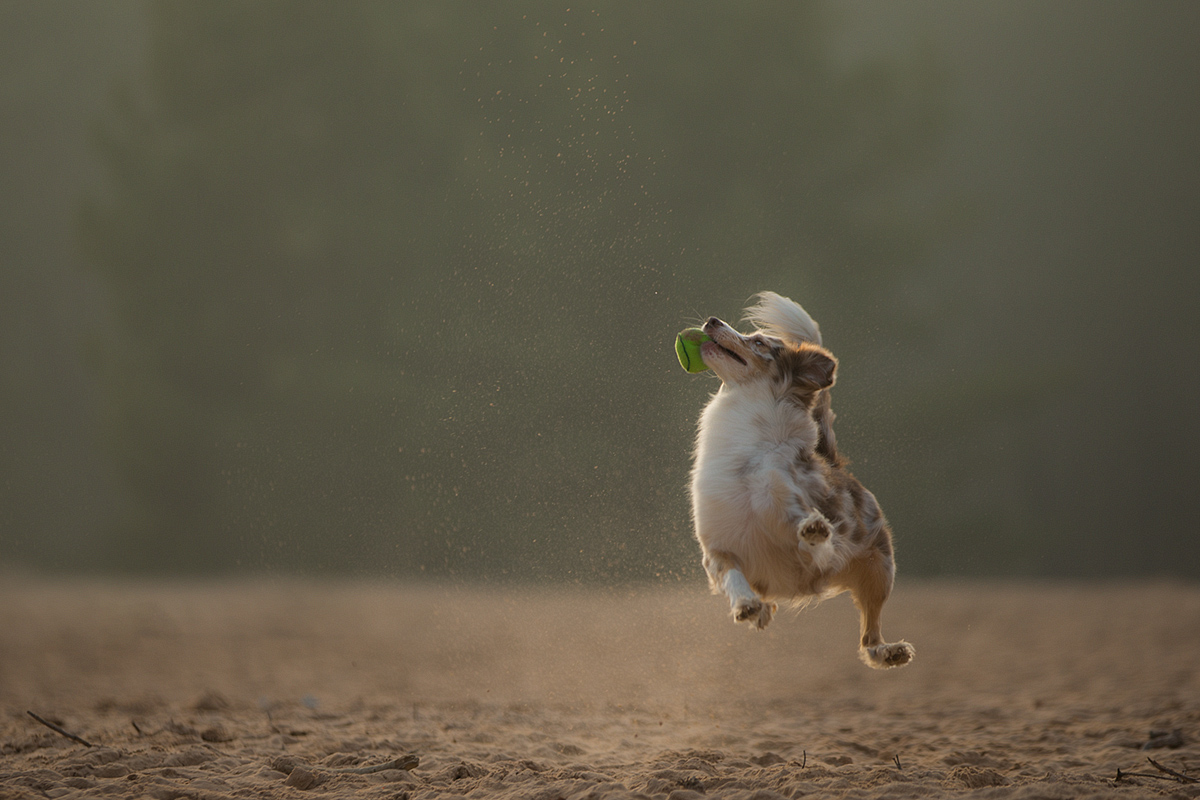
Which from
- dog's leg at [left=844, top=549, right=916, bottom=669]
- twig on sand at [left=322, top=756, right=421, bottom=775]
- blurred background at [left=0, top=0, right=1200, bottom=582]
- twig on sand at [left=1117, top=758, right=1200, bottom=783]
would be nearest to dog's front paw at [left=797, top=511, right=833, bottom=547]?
dog's leg at [left=844, top=549, right=916, bottom=669]

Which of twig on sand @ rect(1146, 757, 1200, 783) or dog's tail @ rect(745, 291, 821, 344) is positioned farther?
dog's tail @ rect(745, 291, 821, 344)

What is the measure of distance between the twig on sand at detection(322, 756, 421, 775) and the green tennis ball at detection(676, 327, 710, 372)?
282cm

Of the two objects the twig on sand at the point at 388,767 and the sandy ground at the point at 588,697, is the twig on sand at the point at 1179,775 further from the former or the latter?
the twig on sand at the point at 388,767

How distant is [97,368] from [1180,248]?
32.9 m

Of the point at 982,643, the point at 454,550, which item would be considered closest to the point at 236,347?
the point at 454,550

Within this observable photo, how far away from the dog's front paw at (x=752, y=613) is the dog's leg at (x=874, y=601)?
734mm

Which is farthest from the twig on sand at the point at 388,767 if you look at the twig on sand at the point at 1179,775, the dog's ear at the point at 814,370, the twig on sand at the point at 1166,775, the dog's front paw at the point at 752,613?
the twig on sand at the point at 1179,775

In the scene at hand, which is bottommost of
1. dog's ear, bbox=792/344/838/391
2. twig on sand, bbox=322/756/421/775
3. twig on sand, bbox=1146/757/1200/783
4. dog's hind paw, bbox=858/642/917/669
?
twig on sand, bbox=322/756/421/775

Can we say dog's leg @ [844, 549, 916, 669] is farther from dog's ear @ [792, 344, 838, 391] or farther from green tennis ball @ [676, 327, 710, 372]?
green tennis ball @ [676, 327, 710, 372]

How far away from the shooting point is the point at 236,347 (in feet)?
86.8

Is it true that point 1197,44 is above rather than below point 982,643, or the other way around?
above

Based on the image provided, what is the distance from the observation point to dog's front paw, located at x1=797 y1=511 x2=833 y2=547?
4.63m

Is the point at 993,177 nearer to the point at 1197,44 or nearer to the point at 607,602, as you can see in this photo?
the point at 1197,44

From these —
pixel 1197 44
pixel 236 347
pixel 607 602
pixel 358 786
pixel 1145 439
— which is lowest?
pixel 358 786
